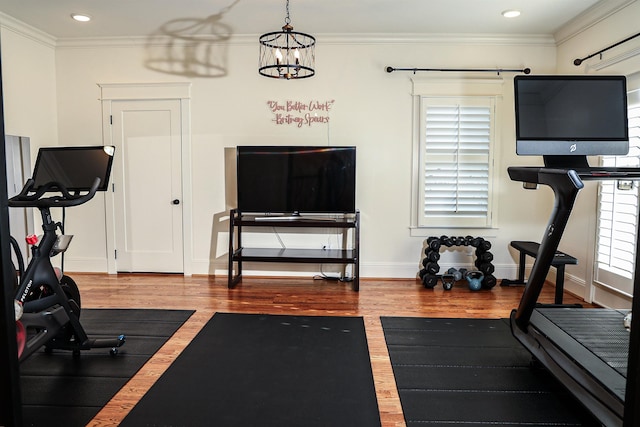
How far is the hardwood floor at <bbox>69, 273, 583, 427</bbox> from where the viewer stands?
374 centimetres

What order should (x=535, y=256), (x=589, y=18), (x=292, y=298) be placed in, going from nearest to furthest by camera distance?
(x=589, y=18), (x=535, y=256), (x=292, y=298)

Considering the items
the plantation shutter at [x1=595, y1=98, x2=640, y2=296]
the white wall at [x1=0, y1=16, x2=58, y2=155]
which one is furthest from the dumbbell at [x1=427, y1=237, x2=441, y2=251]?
the white wall at [x1=0, y1=16, x2=58, y2=155]

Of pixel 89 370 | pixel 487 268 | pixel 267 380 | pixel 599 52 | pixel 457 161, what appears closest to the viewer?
pixel 267 380

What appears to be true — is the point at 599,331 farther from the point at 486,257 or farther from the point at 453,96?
the point at 453,96

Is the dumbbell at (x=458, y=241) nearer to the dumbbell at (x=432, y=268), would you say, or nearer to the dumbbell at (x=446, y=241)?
the dumbbell at (x=446, y=241)

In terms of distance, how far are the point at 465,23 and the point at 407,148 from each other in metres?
1.33

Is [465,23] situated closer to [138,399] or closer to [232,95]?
[232,95]

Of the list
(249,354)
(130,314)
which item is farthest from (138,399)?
(130,314)

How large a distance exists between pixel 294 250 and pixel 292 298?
0.72m

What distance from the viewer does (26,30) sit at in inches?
174

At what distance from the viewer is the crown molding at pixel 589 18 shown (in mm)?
3613

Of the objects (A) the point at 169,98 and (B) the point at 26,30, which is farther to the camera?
(A) the point at 169,98

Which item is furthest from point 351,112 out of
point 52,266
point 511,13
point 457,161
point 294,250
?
point 52,266

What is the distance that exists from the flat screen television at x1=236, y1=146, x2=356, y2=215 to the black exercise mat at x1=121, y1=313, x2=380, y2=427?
1447 mm
